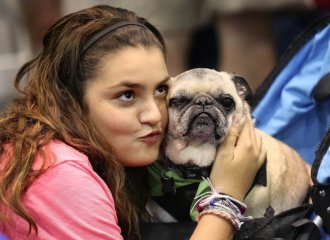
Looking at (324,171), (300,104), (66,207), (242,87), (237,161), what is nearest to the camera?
(66,207)

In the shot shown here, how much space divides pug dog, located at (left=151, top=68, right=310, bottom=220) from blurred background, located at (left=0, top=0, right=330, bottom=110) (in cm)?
91

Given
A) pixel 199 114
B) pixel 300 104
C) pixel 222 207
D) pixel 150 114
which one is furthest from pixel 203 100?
pixel 300 104

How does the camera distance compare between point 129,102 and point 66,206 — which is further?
point 129,102

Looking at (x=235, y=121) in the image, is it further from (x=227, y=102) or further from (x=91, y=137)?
(x=91, y=137)

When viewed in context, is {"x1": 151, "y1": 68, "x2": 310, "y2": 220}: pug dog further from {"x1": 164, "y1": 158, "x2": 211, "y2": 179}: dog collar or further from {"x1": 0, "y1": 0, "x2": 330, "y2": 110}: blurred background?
{"x1": 0, "y1": 0, "x2": 330, "y2": 110}: blurred background

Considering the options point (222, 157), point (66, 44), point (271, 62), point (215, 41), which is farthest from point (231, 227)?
point (215, 41)

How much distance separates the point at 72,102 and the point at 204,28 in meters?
2.02

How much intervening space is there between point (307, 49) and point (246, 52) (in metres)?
1.02

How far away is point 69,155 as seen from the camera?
1.35m

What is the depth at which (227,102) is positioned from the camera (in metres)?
1.61

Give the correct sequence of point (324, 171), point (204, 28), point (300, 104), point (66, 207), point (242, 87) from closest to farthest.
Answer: point (66, 207) → point (324, 171) → point (242, 87) → point (300, 104) → point (204, 28)

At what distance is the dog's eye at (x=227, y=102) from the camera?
1608 mm

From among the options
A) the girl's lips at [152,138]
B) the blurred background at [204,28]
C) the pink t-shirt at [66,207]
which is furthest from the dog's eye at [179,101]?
the blurred background at [204,28]

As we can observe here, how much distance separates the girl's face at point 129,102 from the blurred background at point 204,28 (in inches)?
39.8
